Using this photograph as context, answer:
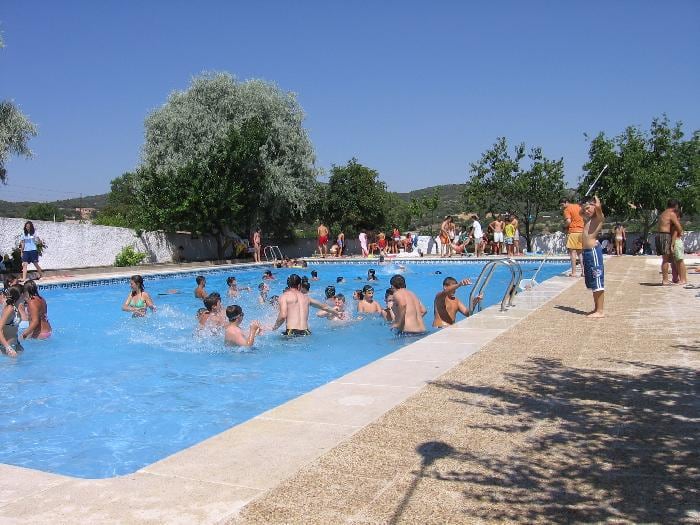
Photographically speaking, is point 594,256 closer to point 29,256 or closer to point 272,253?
point 29,256

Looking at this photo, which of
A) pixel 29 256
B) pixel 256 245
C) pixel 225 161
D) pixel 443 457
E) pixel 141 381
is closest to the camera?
pixel 443 457

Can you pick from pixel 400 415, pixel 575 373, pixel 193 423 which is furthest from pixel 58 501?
pixel 575 373

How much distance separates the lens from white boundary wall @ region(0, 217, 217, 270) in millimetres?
22297

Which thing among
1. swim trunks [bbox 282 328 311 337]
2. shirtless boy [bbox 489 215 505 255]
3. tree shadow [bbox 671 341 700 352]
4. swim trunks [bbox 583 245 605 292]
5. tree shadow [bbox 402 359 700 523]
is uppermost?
shirtless boy [bbox 489 215 505 255]

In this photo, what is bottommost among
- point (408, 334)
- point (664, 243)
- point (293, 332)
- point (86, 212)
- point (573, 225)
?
point (408, 334)

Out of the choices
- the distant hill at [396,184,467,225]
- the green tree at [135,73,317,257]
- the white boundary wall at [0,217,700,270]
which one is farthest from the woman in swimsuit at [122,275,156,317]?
the distant hill at [396,184,467,225]

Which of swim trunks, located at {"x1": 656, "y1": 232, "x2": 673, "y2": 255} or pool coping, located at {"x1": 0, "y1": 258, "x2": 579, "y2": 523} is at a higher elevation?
swim trunks, located at {"x1": 656, "y1": 232, "x2": 673, "y2": 255}

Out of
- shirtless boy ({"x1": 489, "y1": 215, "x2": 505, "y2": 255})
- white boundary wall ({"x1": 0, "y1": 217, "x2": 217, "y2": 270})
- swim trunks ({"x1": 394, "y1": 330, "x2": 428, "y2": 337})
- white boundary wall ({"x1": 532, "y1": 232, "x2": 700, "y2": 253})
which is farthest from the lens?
white boundary wall ({"x1": 532, "y1": 232, "x2": 700, "y2": 253})

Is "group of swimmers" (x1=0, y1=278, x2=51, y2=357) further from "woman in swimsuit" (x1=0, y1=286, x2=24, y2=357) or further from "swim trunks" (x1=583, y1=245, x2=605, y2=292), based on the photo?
"swim trunks" (x1=583, y1=245, x2=605, y2=292)

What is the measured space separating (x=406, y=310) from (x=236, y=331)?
2640 mm

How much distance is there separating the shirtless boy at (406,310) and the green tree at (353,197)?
25.8 metres

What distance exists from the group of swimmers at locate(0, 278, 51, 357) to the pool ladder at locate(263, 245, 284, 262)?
65.1 ft

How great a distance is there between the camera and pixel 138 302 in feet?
42.6

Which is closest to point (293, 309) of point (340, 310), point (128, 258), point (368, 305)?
point (340, 310)
